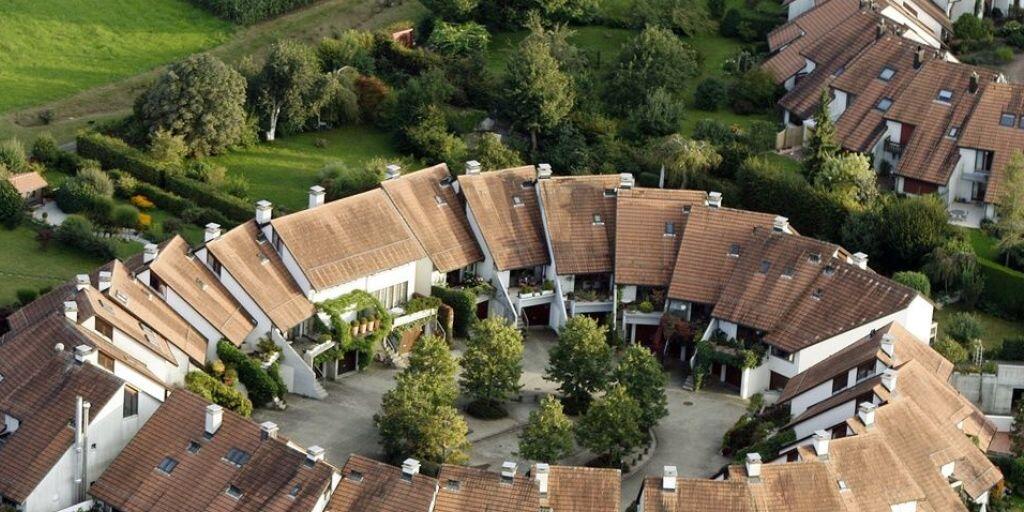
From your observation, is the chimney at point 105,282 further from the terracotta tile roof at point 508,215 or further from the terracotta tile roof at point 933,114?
the terracotta tile roof at point 933,114

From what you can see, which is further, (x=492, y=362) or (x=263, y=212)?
(x=263, y=212)

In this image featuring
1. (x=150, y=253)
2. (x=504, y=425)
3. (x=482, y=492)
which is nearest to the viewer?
(x=482, y=492)

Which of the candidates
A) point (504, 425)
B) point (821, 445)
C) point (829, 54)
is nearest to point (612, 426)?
point (504, 425)

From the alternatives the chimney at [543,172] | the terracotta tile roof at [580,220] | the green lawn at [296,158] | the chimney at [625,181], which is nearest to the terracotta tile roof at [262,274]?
the terracotta tile roof at [580,220]

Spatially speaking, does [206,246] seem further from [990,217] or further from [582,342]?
[990,217]

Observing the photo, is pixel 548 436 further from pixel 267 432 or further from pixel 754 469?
pixel 267 432

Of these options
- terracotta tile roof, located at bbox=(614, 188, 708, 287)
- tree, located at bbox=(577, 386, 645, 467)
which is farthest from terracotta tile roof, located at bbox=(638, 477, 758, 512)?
terracotta tile roof, located at bbox=(614, 188, 708, 287)

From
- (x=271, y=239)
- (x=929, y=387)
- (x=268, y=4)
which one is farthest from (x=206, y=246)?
(x=268, y=4)
